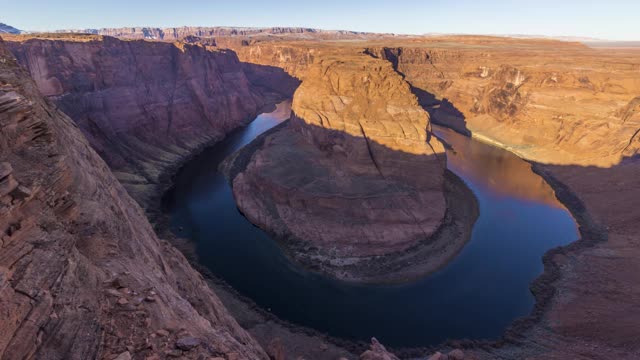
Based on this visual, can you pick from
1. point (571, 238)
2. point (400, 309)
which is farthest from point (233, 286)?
point (571, 238)

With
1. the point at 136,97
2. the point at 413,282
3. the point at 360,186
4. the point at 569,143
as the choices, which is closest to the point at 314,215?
the point at 360,186

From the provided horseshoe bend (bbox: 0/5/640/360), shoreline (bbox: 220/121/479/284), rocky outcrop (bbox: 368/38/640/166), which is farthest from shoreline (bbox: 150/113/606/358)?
rocky outcrop (bbox: 368/38/640/166)

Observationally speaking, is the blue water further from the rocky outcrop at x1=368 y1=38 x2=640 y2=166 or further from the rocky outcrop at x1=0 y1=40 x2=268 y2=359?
the rocky outcrop at x1=368 y1=38 x2=640 y2=166

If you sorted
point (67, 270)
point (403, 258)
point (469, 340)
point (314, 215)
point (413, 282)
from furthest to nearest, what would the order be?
point (314, 215) < point (403, 258) < point (413, 282) < point (469, 340) < point (67, 270)

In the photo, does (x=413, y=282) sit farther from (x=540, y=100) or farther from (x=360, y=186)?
(x=540, y=100)

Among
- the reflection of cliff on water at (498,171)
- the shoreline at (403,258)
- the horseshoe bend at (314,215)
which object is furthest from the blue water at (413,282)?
the shoreline at (403,258)

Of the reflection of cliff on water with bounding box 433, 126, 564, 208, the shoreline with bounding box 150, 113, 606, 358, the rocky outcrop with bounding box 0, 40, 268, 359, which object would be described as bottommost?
the shoreline with bounding box 150, 113, 606, 358
